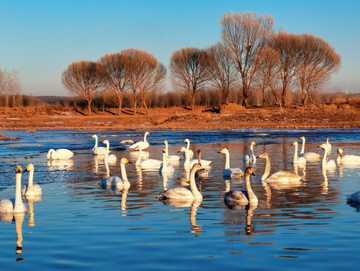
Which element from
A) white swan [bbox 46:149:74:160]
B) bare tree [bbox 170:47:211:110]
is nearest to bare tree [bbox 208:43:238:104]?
bare tree [bbox 170:47:211:110]

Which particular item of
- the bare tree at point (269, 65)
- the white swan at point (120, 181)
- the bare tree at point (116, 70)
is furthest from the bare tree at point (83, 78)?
the white swan at point (120, 181)

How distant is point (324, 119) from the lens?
53.4m

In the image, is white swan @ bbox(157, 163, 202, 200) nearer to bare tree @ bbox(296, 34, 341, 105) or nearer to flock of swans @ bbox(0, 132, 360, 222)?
flock of swans @ bbox(0, 132, 360, 222)

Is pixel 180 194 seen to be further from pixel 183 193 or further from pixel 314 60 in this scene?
pixel 314 60

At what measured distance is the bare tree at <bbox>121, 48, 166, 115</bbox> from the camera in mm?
75375

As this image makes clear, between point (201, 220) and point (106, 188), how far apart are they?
196 inches

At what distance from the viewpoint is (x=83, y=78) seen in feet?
265

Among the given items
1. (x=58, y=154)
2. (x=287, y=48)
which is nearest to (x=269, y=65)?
(x=287, y=48)

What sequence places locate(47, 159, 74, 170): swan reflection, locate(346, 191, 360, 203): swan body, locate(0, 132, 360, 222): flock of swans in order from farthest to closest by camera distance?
locate(47, 159, 74, 170): swan reflection < locate(346, 191, 360, 203): swan body < locate(0, 132, 360, 222): flock of swans

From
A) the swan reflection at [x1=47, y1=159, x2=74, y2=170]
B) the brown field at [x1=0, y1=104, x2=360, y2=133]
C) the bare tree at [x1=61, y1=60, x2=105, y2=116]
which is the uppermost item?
the bare tree at [x1=61, y1=60, x2=105, y2=116]

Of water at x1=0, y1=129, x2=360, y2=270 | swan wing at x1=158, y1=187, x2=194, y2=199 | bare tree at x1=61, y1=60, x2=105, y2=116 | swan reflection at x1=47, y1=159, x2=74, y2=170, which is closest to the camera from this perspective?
water at x1=0, y1=129, x2=360, y2=270

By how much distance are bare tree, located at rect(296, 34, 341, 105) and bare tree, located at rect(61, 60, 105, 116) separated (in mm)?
36948

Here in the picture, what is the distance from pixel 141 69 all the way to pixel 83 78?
1297cm

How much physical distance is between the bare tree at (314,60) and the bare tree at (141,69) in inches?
1002
